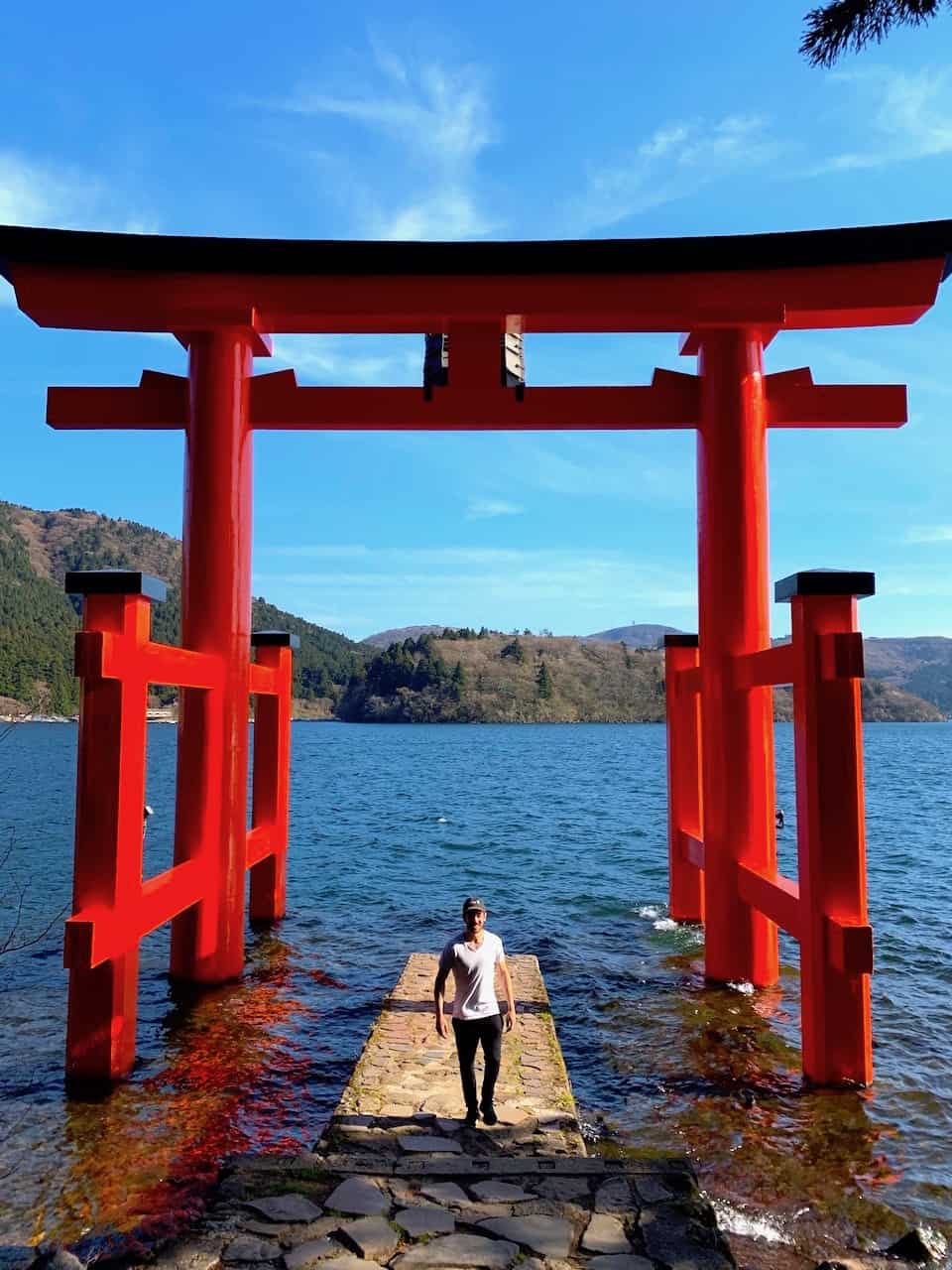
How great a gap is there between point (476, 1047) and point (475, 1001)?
0.88 feet

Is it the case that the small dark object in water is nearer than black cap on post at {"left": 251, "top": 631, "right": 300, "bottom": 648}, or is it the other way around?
the small dark object in water

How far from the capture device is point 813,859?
21.1 ft

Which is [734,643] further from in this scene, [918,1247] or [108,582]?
[108,582]

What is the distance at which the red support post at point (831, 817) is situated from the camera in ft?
20.9

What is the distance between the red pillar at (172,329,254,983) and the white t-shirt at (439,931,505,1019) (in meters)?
3.69

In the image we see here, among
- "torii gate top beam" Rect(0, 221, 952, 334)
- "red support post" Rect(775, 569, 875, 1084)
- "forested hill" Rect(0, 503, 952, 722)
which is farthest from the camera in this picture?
"forested hill" Rect(0, 503, 952, 722)

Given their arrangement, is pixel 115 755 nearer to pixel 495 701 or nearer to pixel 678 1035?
pixel 678 1035

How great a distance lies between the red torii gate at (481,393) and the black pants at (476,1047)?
297cm

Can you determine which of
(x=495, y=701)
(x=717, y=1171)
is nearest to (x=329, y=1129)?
(x=717, y=1171)

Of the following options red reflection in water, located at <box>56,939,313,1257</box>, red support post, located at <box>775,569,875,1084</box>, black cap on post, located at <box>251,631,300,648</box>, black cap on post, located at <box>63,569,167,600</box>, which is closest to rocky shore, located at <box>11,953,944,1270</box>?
red reflection in water, located at <box>56,939,313,1257</box>

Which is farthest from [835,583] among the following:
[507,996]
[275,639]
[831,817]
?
[275,639]

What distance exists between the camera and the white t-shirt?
5.54 meters

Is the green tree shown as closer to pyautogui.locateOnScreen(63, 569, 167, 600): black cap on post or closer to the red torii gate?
the red torii gate

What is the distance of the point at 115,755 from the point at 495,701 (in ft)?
441
